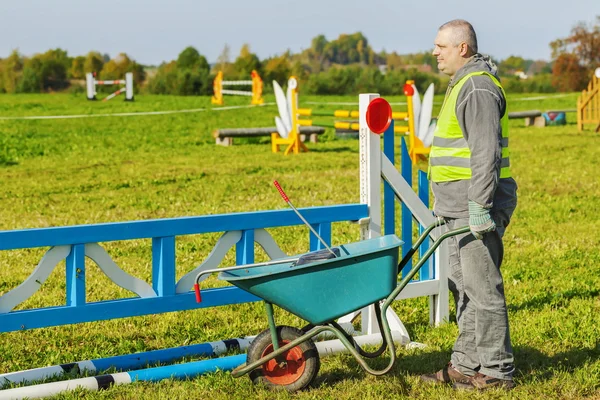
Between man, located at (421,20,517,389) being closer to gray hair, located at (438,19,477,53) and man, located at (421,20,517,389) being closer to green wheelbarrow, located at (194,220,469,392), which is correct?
gray hair, located at (438,19,477,53)

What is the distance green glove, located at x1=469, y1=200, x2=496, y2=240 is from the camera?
3.68m

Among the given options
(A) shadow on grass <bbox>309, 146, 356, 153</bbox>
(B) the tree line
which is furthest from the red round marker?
(B) the tree line

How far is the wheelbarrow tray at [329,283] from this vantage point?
11.9ft

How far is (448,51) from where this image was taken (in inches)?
151

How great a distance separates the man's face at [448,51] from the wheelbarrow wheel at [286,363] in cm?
146

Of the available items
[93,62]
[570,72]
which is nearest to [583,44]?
[570,72]

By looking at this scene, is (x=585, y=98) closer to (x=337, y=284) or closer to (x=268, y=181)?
(x=268, y=181)

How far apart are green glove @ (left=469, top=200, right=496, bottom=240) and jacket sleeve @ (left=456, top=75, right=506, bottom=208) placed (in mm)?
35

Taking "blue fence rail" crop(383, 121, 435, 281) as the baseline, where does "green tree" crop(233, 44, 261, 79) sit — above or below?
above

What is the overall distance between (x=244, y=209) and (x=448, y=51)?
5.85 m

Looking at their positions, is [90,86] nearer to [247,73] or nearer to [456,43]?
[247,73]

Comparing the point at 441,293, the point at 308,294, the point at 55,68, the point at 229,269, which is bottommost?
the point at 441,293

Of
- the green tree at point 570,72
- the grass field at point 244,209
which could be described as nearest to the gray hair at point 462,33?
the grass field at point 244,209

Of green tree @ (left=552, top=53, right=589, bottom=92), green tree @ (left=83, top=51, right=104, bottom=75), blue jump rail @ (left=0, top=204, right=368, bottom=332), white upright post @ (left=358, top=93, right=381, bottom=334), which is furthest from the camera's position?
green tree @ (left=83, top=51, right=104, bottom=75)
